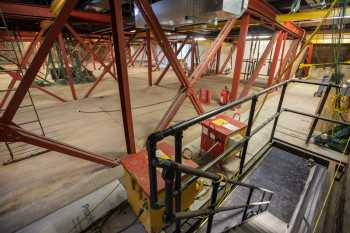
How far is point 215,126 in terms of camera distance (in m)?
2.28

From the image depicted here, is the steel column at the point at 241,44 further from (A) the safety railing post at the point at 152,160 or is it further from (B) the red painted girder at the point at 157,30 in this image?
(A) the safety railing post at the point at 152,160

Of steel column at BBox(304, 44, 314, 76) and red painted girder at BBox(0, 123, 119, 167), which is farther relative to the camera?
steel column at BBox(304, 44, 314, 76)

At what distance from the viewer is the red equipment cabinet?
2.13 metres

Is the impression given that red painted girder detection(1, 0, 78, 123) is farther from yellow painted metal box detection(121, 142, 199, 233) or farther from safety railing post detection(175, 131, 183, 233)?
safety railing post detection(175, 131, 183, 233)

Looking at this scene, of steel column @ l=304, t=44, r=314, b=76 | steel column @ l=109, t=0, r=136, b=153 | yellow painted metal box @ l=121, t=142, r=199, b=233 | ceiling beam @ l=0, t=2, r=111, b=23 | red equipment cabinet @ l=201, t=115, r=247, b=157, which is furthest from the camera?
steel column @ l=304, t=44, r=314, b=76

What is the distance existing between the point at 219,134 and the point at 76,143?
94.4 inches

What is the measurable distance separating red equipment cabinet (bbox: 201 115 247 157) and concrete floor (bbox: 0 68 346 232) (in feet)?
1.74

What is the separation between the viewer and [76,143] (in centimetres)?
291

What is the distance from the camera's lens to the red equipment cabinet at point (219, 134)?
2.13 metres

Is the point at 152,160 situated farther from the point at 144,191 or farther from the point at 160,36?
the point at 160,36

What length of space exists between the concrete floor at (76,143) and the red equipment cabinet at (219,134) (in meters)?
0.53

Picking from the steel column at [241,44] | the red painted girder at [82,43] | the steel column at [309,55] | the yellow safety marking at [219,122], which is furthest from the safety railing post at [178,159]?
the steel column at [309,55]

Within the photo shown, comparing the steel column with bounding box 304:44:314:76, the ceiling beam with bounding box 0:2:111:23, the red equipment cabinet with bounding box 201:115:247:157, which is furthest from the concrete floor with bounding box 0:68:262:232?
the steel column with bounding box 304:44:314:76

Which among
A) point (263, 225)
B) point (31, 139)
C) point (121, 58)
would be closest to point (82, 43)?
point (121, 58)
